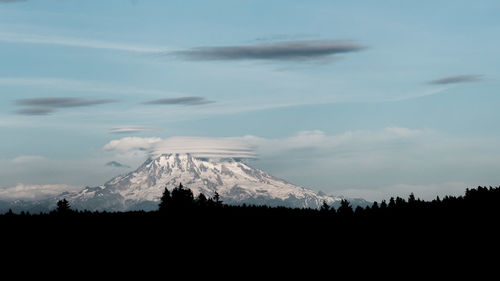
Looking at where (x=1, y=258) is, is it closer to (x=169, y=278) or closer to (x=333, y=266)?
(x=169, y=278)

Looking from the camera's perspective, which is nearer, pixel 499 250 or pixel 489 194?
pixel 499 250

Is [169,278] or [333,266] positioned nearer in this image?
[169,278]

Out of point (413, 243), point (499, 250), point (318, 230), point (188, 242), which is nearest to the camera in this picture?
point (499, 250)

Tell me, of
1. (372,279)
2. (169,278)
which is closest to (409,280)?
(372,279)

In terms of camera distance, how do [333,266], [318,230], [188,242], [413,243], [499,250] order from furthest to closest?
[318,230], [188,242], [413,243], [333,266], [499,250]

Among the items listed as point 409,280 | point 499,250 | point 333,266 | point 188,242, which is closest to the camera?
point 409,280

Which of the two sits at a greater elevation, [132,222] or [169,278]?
[132,222]

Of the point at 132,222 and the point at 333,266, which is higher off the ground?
the point at 132,222

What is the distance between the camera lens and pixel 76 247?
166 m

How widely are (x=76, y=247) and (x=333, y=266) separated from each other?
5509 cm

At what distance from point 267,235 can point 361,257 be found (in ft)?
105

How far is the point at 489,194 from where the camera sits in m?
189

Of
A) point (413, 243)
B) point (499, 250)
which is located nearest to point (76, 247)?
point (413, 243)

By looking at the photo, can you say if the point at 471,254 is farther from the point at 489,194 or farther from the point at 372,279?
the point at 489,194
